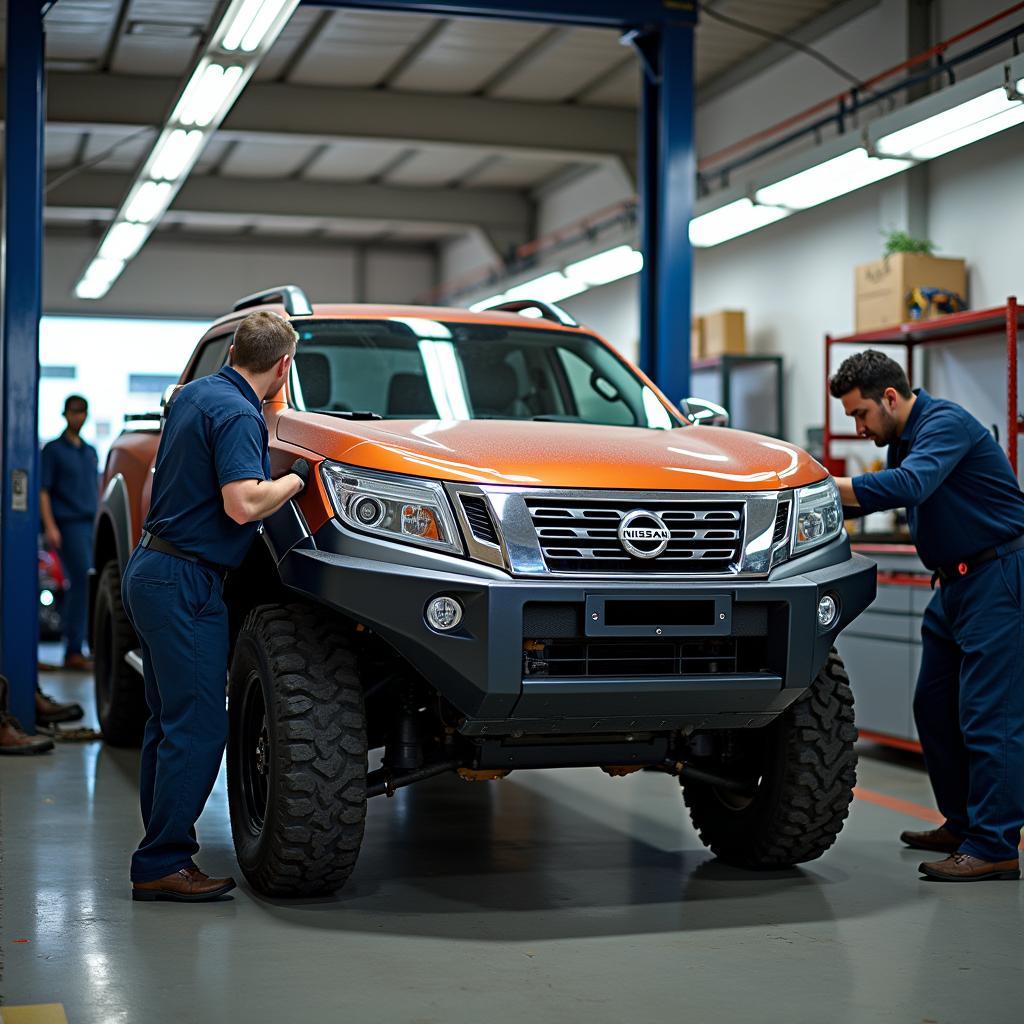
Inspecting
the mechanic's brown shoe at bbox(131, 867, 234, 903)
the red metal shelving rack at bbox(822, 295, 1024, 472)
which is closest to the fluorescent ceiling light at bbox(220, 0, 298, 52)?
the red metal shelving rack at bbox(822, 295, 1024, 472)

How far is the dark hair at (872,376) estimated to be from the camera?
5.10 metres

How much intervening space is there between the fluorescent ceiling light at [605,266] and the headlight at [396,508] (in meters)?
8.48

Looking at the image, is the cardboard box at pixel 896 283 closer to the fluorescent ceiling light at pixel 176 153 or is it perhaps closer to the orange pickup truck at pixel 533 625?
the orange pickup truck at pixel 533 625

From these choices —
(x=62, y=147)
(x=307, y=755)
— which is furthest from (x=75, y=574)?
(x=307, y=755)

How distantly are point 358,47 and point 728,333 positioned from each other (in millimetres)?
4015

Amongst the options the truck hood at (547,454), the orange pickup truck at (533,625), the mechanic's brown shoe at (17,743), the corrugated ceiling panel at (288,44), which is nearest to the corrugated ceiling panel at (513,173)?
the corrugated ceiling panel at (288,44)

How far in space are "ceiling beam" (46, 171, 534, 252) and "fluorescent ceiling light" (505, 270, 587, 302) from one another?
2.16m

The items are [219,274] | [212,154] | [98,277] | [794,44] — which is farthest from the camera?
[219,274]

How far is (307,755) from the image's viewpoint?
4.19m

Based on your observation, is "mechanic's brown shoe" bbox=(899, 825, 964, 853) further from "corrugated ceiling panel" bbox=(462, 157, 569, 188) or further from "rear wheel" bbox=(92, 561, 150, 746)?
"corrugated ceiling panel" bbox=(462, 157, 569, 188)

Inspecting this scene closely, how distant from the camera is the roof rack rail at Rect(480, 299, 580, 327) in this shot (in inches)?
237

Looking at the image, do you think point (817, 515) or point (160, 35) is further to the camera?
point (160, 35)

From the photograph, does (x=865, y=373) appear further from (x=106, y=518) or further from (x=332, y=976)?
(x=106, y=518)

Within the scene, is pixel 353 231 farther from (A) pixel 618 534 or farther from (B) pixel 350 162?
(A) pixel 618 534
